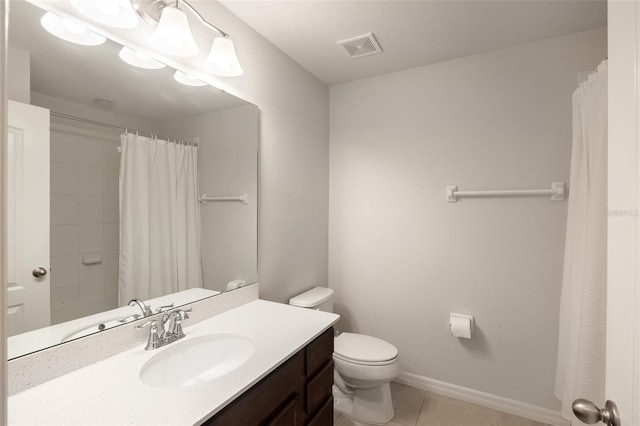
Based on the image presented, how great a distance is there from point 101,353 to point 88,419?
356 millimetres

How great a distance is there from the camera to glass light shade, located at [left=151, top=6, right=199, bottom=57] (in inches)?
44.9

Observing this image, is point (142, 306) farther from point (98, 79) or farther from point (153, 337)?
point (98, 79)

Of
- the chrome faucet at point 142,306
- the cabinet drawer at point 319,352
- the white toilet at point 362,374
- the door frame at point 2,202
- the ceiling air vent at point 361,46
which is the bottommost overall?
the white toilet at point 362,374

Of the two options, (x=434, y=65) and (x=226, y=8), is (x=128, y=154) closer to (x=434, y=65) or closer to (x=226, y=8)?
(x=226, y=8)

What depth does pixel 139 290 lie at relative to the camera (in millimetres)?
1182

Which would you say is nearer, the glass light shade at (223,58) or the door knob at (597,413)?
the door knob at (597,413)

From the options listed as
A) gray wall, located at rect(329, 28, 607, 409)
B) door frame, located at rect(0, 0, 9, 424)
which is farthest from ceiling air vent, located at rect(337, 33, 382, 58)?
door frame, located at rect(0, 0, 9, 424)

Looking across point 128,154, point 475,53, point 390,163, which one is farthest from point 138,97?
point 475,53

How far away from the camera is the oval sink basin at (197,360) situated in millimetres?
1063

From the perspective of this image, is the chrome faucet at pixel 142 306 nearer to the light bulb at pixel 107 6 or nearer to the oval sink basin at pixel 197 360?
the oval sink basin at pixel 197 360

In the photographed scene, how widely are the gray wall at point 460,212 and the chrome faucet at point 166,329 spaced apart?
5.01 ft

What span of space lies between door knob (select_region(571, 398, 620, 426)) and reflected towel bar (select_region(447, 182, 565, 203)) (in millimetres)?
1558

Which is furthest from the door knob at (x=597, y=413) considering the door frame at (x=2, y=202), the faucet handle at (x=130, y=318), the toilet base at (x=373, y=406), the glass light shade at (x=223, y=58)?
the glass light shade at (x=223, y=58)

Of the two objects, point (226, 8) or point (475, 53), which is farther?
point (475, 53)
